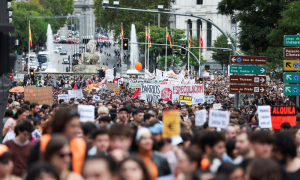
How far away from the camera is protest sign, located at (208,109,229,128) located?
930 cm

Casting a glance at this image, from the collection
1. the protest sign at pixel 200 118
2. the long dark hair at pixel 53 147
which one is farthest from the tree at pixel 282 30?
the long dark hair at pixel 53 147

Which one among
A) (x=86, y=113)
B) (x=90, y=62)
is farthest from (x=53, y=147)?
(x=90, y=62)

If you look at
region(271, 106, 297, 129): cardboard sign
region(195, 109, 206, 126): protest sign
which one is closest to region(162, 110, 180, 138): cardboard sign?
region(195, 109, 206, 126): protest sign

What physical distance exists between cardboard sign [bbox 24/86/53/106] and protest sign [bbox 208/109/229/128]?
10.4 m

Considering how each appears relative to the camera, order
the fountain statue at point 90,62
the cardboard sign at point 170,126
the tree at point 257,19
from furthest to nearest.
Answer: the fountain statue at point 90,62 < the tree at point 257,19 < the cardboard sign at point 170,126

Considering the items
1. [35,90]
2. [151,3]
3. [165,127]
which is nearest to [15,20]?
[151,3]

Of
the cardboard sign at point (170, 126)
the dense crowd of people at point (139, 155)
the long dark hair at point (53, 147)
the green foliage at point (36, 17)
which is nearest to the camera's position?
the dense crowd of people at point (139, 155)

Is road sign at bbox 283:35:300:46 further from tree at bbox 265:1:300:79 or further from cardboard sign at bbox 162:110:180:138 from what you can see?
cardboard sign at bbox 162:110:180:138

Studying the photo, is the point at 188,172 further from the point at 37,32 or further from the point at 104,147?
the point at 37,32

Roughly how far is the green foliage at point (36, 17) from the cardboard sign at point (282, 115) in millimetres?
55487

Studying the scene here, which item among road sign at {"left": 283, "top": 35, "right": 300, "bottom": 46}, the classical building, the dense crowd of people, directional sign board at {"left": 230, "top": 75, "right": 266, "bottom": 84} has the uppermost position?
the classical building

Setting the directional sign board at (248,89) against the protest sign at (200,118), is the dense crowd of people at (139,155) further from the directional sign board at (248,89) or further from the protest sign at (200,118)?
the directional sign board at (248,89)

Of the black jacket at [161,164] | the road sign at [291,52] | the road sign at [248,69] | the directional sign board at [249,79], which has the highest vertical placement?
the road sign at [291,52]

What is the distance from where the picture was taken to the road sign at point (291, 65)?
1641 centimetres
